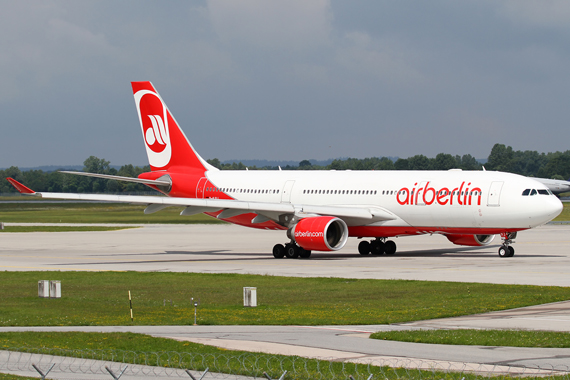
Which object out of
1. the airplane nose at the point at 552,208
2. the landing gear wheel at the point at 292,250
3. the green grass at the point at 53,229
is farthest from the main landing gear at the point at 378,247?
the green grass at the point at 53,229

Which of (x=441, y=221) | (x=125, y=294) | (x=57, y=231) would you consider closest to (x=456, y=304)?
(x=125, y=294)

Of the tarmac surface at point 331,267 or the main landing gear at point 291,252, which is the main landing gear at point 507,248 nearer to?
the tarmac surface at point 331,267

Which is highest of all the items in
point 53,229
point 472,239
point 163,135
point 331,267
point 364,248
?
point 163,135

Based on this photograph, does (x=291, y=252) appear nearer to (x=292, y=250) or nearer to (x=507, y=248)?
(x=292, y=250)

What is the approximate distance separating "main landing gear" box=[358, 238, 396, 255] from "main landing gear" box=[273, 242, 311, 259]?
12.0ft

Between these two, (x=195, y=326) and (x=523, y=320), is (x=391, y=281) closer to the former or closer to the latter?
(x=523, y=320)

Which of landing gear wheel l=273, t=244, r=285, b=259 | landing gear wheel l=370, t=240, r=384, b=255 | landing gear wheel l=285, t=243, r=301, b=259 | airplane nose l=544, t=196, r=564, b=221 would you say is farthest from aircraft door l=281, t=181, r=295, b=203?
airplane nose l=544, t=196, r=564, b=221

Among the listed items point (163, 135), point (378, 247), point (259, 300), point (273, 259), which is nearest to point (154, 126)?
point (163, 135)

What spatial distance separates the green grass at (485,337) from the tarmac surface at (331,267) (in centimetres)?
42

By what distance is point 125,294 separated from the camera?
2584 cm

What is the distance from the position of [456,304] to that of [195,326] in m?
7.85

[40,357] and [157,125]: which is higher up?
[157,125]

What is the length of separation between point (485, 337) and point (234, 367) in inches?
227

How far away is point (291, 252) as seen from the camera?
136ft
